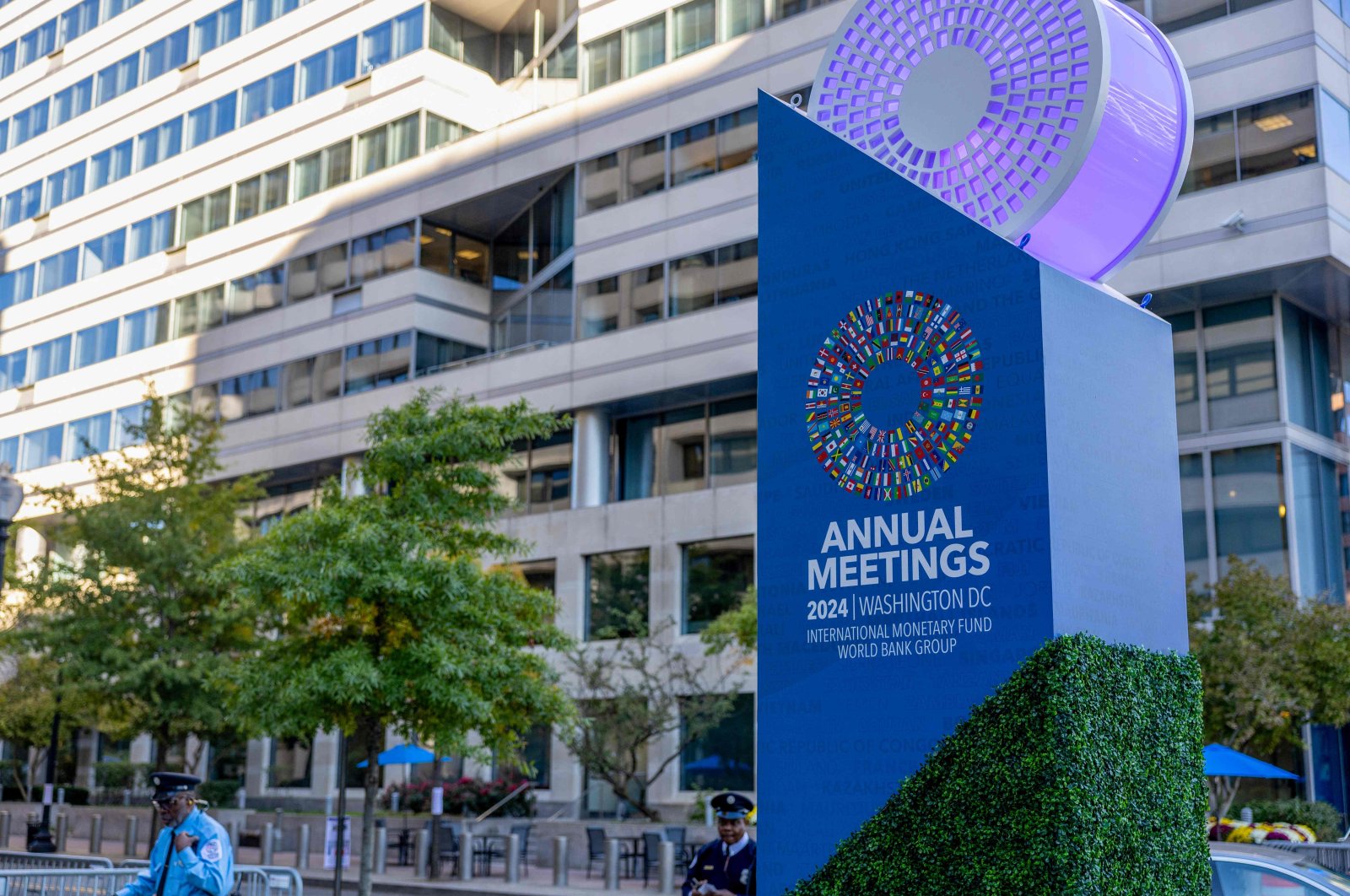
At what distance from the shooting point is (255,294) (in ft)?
177

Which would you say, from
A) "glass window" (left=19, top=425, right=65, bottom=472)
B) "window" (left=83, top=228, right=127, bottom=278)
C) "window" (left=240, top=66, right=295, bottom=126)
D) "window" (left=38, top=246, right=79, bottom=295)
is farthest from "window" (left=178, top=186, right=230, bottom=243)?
"glass window" (left=19, top=425, right=65, bottom=472)

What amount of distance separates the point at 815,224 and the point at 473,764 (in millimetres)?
35513

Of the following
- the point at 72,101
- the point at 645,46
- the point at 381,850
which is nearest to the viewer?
the point at 381,850

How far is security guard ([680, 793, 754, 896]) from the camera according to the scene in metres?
10.7

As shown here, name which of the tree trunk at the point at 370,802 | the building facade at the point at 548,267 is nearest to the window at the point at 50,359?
the building facade at the point at 548,267

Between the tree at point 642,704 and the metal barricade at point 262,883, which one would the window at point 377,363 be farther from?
the metal barricade at point 262,883

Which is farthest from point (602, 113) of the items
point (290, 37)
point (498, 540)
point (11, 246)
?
point (11, 246)

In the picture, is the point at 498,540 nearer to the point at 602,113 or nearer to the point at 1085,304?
the point at 1085,304

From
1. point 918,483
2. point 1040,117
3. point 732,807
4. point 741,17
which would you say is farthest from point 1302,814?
point 741,17

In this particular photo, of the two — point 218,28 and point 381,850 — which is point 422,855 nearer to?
point 381,850

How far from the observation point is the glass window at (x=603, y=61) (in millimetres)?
44219

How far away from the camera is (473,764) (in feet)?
142

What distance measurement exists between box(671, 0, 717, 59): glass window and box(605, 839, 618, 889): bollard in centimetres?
2388

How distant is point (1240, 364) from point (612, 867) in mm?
17743
